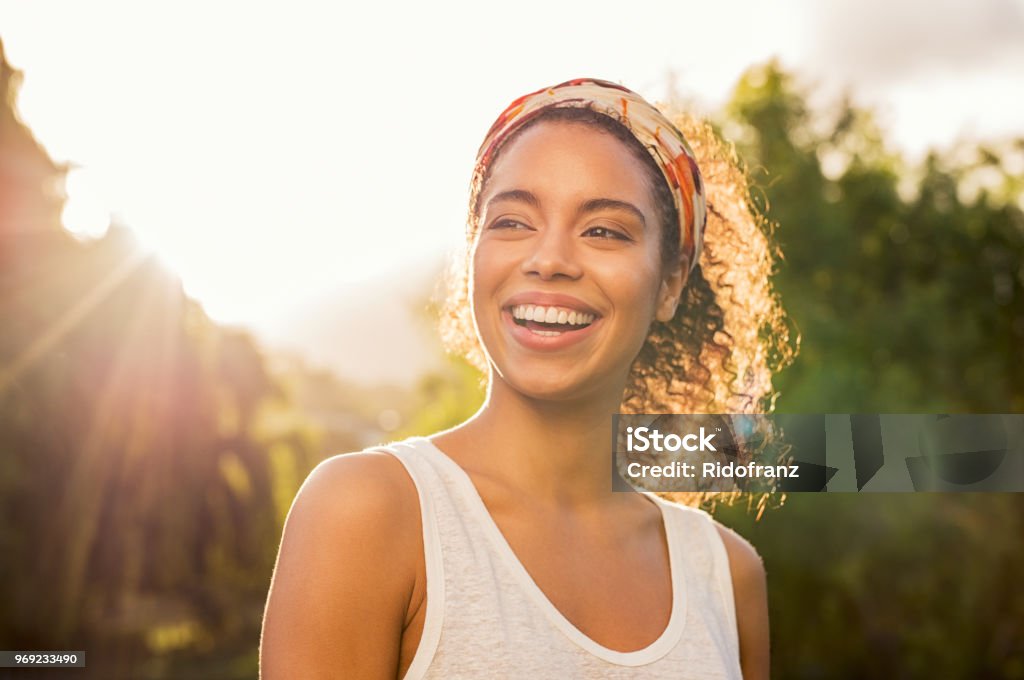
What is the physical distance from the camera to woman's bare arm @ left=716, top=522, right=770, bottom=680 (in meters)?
2.26

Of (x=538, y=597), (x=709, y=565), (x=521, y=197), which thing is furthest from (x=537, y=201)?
(x=709, y=565)

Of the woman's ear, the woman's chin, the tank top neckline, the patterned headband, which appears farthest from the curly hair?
the tank top neckline

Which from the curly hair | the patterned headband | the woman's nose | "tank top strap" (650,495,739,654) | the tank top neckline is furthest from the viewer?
the curly hair

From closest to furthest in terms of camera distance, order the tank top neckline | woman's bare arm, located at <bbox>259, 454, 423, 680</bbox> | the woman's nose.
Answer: woman's bare arm, located at <bbox>259, 454, 423, 680</bbox>
the tank top neckline
the woman's nose

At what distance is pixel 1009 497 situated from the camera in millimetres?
18297

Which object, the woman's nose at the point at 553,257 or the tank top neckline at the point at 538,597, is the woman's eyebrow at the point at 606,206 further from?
the tank top neckline at the point at 538,597

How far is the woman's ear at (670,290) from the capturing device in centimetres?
224

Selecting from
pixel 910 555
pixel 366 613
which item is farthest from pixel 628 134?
pixel 910 555

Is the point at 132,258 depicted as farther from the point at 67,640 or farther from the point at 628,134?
the point at 628,134

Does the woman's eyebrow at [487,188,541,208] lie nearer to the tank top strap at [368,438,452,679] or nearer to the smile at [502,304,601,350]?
the smile at [502,304,601,350]

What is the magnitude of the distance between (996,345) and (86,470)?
18.8 m

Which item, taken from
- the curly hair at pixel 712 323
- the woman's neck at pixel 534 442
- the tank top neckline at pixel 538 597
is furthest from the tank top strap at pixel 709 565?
the curly hair at pixel 712 323

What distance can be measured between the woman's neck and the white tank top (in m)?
0.11

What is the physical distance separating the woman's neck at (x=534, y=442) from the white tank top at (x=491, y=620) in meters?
0.11
